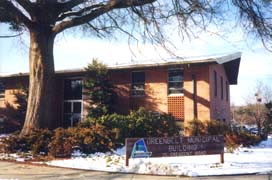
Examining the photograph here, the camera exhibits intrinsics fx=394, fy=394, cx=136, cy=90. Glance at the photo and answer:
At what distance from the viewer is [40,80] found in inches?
643

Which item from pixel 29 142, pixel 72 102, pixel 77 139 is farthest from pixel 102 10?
pixel 72 102

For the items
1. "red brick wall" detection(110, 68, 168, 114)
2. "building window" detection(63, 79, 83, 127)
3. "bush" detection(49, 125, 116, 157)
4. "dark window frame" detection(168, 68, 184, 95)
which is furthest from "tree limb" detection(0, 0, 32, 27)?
"building window" detection(63, 79, 83, 127)

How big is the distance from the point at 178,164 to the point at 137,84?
42.4 feet

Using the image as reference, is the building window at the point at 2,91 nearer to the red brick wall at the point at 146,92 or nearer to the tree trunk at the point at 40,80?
the red brick wall at the point at 146,92

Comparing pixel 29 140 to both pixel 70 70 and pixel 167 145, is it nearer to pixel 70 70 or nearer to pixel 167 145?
pixel 167 145

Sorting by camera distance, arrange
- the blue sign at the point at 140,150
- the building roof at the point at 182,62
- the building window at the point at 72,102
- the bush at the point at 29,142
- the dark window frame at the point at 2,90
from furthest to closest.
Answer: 1. the dark window frame at the point at 2,90
2. the building window at the point at 72,102
3. the building roof at the point at 182,62
4. the bush at the point at 29,142
5. the blue sign at the point at 140,150

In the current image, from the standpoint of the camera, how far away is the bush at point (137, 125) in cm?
1736

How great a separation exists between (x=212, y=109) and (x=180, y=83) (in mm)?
2393

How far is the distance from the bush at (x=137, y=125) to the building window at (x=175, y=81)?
129 inches

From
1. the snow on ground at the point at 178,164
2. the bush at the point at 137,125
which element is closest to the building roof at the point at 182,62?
the bush at the point at 137,125

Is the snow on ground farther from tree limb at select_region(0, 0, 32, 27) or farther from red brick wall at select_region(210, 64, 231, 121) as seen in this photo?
red brick wall at select_region(210, 64, 231, 121)

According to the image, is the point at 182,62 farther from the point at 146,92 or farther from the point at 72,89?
the point at 72,89

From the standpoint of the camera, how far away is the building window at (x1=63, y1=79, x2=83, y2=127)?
88.3 feet

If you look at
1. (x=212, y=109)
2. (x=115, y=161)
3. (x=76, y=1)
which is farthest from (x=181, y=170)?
(x=212, y=109)
